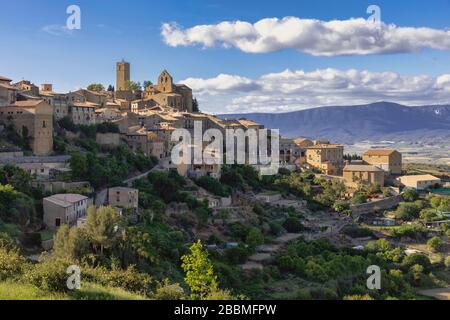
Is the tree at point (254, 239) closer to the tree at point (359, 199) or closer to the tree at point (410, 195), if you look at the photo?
the tree at point (359, 199)

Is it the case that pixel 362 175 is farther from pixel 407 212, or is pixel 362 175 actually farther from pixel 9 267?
pixel 9 267

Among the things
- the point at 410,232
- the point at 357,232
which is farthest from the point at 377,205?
the point at 357,232

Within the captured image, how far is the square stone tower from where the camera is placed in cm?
7025

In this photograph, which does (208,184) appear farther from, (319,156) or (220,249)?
(319,156)

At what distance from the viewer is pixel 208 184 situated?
127ft

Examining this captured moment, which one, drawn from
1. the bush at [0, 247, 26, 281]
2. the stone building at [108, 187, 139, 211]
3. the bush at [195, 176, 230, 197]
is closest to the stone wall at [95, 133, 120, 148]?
the bush at [195, 176, 230, 197]

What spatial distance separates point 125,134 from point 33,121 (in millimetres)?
10192

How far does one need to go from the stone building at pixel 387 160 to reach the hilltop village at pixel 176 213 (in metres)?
7.99

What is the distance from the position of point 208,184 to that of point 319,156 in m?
23.9

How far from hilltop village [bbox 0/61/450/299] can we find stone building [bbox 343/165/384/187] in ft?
1.00

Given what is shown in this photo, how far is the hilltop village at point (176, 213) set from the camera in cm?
2300

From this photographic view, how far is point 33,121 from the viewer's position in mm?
31250

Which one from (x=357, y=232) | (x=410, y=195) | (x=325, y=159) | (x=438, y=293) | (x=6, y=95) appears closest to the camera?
(x=438, y=293)
